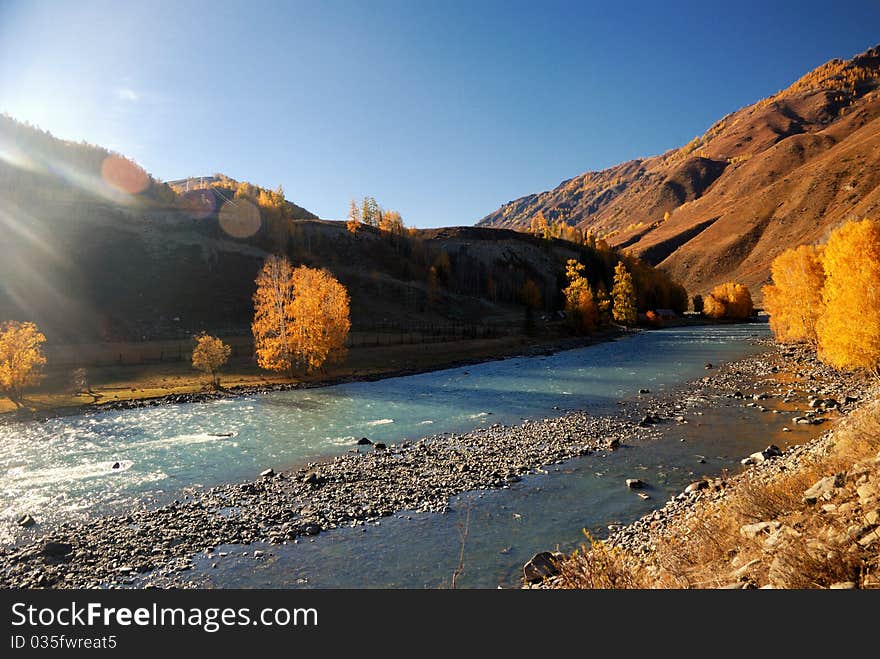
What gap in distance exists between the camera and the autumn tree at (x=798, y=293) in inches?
2393

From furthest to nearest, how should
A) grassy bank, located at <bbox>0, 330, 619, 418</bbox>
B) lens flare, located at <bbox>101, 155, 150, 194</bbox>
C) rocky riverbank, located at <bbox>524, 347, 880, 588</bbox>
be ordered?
lens flare, located at <bbox>101, 155, 150, 194</bbox> → grassy bank, located at <bbox>0, 330, 619, 418</bbox> → rocky riverbank, located at <bbox>524, 347, 880, 588</bbox>

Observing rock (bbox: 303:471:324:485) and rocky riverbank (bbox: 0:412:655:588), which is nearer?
rocky riverbank (bbox: 0:412:655:588)

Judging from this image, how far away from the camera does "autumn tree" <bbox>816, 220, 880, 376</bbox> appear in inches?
1382

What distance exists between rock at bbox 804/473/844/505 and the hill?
97.1m

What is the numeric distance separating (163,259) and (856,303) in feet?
447

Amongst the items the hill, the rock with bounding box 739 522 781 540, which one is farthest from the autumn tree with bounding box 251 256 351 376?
the rock with bounding box 739 522 781 540

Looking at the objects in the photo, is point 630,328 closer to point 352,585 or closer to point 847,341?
point 847,341

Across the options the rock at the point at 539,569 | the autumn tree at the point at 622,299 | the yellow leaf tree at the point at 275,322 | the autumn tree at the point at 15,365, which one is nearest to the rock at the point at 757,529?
the rock at the point at 539,569

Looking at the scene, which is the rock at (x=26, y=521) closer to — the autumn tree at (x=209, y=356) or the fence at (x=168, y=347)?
the autumn tree at (x=209, y=356)

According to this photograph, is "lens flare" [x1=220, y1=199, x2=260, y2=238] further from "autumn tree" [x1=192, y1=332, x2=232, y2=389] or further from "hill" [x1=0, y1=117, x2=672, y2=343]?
"autumn tree" [x1=192, y1=332, x2=232, y2=389]

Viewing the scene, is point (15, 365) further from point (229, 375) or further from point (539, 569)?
point (539, 569)

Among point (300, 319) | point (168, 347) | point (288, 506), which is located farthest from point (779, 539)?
point (168, 347)

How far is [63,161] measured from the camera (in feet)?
564

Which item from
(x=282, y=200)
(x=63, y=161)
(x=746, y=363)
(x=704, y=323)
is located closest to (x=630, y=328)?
(x=704, y=323)
